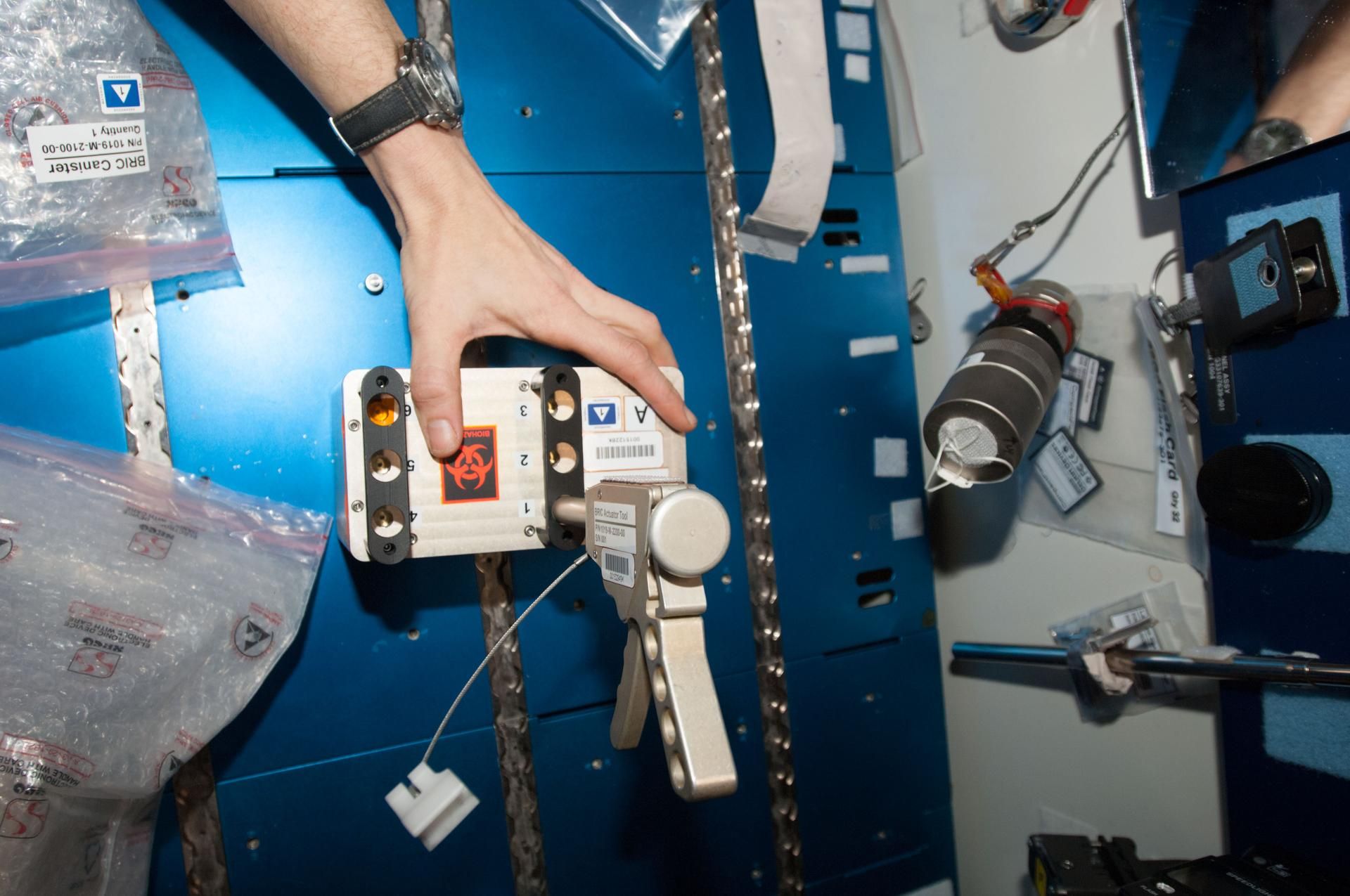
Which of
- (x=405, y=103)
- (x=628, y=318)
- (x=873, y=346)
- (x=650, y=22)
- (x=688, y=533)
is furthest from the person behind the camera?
(x=873, y=346)

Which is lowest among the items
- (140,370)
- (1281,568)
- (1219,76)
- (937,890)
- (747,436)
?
(937,890)

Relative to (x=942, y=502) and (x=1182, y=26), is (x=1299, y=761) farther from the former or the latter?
(x=1182, y=26)

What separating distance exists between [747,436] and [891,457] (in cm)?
27

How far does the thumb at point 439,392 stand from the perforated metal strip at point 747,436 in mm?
483

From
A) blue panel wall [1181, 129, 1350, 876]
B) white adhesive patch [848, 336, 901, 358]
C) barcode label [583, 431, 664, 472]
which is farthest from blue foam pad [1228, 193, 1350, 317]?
barcode label [583, 431, 664, 472]

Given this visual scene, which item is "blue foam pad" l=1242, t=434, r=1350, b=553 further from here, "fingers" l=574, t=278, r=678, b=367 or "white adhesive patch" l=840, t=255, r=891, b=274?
"fingers" l=574, t=278, r=678, b=367

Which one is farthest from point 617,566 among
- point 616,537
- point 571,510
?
point 571,510

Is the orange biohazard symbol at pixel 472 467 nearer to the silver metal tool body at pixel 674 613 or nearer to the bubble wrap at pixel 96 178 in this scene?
the silver metal tool body at pixel 674 613

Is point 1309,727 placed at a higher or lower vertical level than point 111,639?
lower

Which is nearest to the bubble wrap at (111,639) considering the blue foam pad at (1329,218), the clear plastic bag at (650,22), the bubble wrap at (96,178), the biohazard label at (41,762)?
the biohazard label at (41,762)

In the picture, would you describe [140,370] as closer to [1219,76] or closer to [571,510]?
[571,510]

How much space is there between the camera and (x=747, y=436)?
3.99 feet

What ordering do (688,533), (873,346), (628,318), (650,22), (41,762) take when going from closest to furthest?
(688,533) < (41,762) < (628,318) < (650,22) < (873,346)

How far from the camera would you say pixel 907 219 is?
55.7 inches
